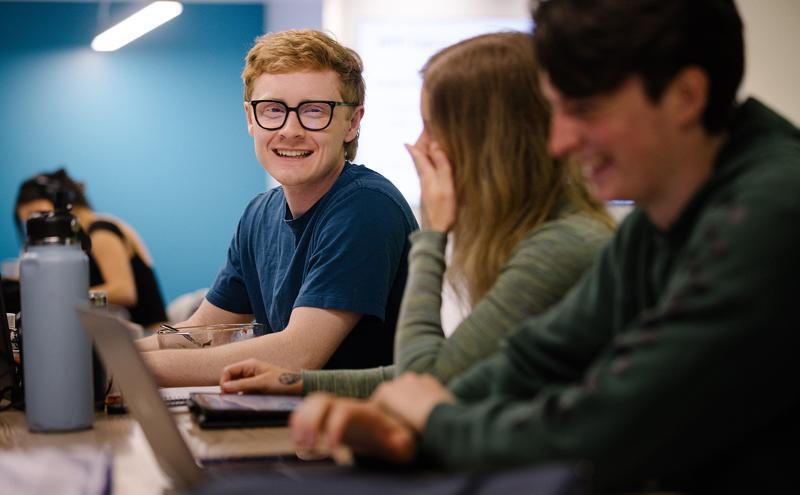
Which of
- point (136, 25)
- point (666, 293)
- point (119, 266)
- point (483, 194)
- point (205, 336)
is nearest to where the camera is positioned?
point (666, 293)

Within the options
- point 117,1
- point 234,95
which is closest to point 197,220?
point 234,95

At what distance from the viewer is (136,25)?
283 inches

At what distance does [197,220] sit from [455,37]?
9.45ft

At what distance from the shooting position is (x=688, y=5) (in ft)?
3.15

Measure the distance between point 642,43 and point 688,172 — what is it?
0.47 ft

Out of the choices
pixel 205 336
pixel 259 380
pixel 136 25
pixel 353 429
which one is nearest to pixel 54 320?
pixel 259 380

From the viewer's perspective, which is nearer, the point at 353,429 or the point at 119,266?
the point at 353,429

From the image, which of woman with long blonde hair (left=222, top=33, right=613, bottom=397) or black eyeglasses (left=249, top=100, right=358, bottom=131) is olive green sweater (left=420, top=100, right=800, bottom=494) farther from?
black eyeglasses (left=249, top=100, right=358, bottom=131)

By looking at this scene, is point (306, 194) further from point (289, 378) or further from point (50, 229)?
point (50, 229)

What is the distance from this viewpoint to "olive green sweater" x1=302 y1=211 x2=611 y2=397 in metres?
1.37

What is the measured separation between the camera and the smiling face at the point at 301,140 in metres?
2.27

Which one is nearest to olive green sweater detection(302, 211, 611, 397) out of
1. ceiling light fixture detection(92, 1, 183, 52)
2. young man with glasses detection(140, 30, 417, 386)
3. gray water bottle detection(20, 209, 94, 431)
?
gray water bottle detection(20, 209, 94, 431)

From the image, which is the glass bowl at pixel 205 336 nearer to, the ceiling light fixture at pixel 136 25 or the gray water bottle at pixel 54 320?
the gray water bottle at pixel 54 320

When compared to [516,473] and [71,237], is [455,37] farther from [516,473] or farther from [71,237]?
[516,473]
